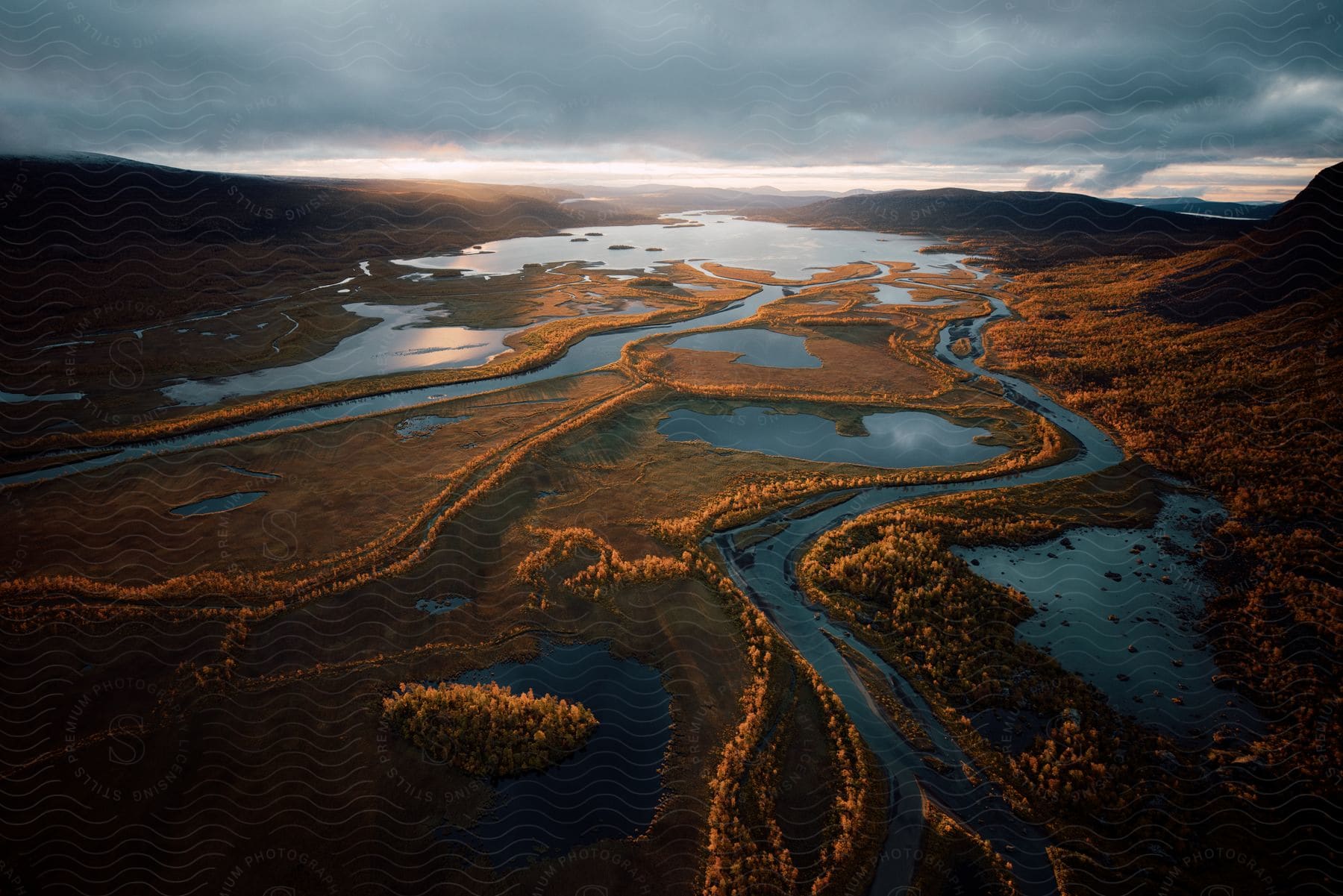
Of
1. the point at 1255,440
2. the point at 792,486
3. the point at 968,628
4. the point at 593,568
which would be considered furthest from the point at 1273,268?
the point at 593,568

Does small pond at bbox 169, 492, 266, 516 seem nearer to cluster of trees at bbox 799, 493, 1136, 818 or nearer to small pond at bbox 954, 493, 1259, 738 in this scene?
cluster of trees at bbox 799, 493, 1136, 818

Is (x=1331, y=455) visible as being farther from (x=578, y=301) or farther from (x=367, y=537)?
(x=578, y=301)

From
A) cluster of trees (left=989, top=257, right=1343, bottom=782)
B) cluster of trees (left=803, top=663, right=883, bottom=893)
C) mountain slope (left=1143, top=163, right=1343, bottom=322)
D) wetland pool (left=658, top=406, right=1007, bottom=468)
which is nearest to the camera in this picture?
cluster of trees (left=803, top=663, right=883, bottom=893)

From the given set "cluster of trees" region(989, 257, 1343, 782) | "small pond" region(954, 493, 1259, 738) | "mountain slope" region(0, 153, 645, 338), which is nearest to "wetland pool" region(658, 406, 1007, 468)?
"small pond" region(954, 493, 1259, 738)

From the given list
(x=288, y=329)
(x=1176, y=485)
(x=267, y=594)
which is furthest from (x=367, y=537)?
(x=288, y=329)

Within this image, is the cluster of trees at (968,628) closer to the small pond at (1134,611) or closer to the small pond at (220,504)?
the small pond at (1134,611)

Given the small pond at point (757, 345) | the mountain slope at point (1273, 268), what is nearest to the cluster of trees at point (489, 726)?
the small pond at point (757, 345)

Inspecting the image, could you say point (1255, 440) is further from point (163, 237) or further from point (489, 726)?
point (163, 237)
